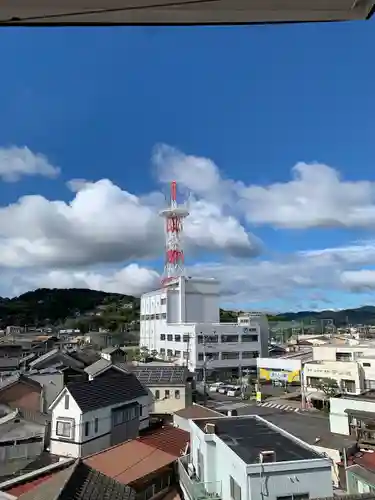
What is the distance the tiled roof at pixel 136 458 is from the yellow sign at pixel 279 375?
17.4 meters

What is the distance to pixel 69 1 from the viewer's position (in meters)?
0.94

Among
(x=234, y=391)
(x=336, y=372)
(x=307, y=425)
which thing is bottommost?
(x=307, y=425)

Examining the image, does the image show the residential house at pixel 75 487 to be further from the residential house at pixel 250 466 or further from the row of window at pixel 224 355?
the row of window at pixel 224 355

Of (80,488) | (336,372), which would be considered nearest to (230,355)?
(336,372)

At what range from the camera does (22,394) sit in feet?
47.6

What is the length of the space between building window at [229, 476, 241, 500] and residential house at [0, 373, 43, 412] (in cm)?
1021

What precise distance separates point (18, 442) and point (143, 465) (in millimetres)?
4081

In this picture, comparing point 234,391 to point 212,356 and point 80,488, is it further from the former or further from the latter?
point 80,488

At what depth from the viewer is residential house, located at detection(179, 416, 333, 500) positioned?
5.36 metres

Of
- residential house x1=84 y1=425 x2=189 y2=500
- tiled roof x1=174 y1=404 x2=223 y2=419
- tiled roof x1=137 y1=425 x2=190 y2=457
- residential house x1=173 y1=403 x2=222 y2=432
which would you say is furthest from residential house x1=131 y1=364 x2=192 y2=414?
residential house x1=84 y1=425 x2=189 y2=500

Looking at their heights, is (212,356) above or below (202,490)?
above

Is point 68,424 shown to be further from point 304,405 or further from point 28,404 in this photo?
point 304,405

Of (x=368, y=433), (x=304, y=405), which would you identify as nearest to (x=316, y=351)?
(x=304, y=405)

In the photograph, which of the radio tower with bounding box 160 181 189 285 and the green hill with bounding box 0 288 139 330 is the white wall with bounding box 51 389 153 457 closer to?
the radio tower with bounding box 160 181 189 285
